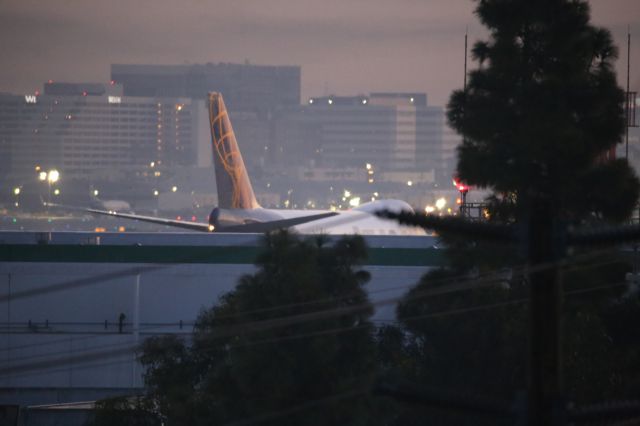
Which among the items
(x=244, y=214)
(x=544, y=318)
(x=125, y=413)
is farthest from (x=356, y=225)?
(x=544, y=318)

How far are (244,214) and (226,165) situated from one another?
16.2 ft

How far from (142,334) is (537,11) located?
16210mm

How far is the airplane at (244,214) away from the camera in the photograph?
61.2 metres

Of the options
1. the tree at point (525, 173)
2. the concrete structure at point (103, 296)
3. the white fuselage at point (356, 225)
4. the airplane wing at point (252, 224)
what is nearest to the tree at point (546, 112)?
the tree at point (525, 173)

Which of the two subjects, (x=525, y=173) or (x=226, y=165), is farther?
(x=226, y=165)

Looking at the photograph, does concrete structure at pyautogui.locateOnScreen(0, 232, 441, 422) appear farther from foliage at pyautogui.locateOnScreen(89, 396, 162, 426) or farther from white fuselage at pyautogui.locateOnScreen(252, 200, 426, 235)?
white fuselage at pyautogui.locateOnScreen(252, 200, 426, 235)

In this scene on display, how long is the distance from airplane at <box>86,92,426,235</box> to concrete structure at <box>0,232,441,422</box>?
19.3m

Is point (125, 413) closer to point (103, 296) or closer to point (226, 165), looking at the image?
point (103, 296)

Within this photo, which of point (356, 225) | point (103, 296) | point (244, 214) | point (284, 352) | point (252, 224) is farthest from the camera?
point (244, 214)

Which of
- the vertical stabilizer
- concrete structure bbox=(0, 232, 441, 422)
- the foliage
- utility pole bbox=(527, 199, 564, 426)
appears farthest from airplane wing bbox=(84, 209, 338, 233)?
utility pole bbox=(527, 199, 564, 426)

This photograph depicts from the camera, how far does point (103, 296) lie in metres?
36.6

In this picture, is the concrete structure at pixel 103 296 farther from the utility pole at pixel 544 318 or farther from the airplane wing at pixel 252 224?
the utility pole at pixel 544 318

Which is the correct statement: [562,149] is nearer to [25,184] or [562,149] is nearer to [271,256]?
[271,256]

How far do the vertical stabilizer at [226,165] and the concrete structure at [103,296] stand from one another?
30364mm
